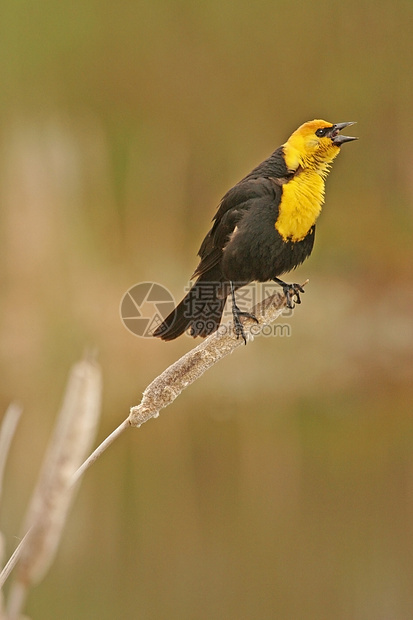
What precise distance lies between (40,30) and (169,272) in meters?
1.18

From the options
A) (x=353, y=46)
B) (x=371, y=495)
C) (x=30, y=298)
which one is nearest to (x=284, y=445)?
(x=371, y=495)

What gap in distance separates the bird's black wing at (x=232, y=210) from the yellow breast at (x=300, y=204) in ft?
0.08

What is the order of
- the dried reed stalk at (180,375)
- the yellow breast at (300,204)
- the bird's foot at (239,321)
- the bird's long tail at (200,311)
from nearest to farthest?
the dried reed stalk at (180,375) → the bird's foot at (239,321) → the yellow breast at (300,204) → the bird's long tail at (200,311)

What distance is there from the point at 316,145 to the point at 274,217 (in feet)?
0.44

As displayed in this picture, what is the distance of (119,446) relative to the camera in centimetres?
258

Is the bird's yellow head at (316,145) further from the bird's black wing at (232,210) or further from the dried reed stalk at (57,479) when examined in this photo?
the dried reed stalk at (57,479)

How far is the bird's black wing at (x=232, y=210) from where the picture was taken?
52.5 inches

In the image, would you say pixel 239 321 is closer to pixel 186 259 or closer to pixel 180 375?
pixel 180 375

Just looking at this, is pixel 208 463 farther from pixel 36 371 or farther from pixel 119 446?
pixel 36 371

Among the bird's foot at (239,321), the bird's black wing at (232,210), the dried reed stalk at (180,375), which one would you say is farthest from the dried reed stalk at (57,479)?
the bird's black wing at (232,210)

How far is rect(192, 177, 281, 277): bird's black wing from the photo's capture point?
→ 133 centimetres

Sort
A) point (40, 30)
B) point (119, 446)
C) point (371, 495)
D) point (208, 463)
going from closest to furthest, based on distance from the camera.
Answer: point (371, 495) < point (208, 463) < point (119, 446) < point (40, 30)

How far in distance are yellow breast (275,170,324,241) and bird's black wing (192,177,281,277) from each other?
3 centimetres

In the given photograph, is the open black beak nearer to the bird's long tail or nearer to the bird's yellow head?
the bird's yellow head
